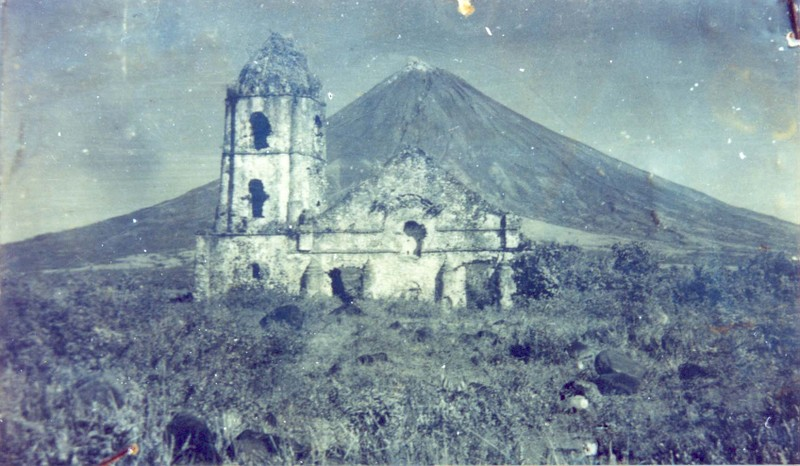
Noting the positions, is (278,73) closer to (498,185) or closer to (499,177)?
(498,185)

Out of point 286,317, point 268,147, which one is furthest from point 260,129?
point 286,317

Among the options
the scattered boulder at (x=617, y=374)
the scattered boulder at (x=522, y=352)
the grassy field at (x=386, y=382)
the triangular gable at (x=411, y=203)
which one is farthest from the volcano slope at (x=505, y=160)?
the scattered boulder at (x=617, y=374)

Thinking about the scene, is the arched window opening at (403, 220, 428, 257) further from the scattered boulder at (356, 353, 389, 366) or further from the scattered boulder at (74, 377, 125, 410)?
the scattered boulder at (74, 377, 125, 410)

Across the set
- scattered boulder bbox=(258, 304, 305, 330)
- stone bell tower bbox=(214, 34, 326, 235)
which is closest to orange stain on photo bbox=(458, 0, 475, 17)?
scattered boulder bbox=(258, 304, 305, 330)

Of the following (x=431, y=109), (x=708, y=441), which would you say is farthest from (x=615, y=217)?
(x=708, y=441)

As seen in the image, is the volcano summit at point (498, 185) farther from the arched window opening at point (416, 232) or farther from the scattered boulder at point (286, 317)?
the scattered boulder at point (286, 317)

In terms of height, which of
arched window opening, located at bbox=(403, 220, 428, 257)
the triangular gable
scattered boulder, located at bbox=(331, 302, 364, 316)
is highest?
the triangular gable

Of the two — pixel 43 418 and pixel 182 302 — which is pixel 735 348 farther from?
Result: pixel 182 302
